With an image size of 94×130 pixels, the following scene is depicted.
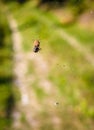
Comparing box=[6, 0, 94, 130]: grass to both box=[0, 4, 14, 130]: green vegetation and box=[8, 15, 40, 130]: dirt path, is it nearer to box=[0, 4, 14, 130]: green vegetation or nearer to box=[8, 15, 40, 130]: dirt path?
box=[8, 15, 40, 130]: dirt path

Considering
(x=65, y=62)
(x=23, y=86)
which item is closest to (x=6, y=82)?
(x=23, y=86)

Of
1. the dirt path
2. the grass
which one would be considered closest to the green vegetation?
the dirt path

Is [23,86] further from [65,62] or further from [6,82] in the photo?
[65,62]

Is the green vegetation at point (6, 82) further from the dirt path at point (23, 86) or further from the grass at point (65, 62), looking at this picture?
the grass at point (65, 62)

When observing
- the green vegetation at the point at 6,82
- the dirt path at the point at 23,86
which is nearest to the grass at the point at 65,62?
the dirt path at the point at 23,86

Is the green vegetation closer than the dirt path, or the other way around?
the green vegetation

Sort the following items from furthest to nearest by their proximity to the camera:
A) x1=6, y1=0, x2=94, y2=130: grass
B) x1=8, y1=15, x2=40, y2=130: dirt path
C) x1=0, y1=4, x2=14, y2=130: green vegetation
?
1. x1=6, y1=0, x2=94, y2=130: grass
2. x1=8, y1=15, x2=40, y2=130: dirt path
3. x1=0, y1=4, x2=14, y2=130: green vegetation
